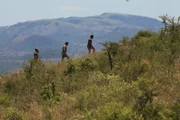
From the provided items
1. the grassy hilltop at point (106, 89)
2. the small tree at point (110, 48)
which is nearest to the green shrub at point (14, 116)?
the grassy hilltop at point (106, 89)

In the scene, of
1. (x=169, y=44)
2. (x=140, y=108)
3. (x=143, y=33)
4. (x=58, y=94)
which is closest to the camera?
(x=140, y=108)

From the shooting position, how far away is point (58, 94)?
42.2 feet

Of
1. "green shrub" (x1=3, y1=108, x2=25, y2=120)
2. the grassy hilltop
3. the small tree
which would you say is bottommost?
"green shrub" (x1=3, y1=108, x2=25, y2=120)

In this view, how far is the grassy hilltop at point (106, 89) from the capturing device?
7.56 metres

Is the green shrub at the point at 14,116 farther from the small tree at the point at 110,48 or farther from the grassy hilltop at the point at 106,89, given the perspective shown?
the small tree at the point at 110,48

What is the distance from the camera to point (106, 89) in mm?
9992

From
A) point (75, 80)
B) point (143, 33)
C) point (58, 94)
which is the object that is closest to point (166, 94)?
point (58, 94)

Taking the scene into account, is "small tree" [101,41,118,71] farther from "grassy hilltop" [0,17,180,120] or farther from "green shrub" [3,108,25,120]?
"green shrub" [3,108,25,120]

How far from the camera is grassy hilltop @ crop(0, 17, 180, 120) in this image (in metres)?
7.56

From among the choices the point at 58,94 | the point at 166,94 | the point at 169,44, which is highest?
the point at 169,44

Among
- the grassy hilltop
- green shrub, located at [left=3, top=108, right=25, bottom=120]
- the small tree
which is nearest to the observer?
the grassy hilltop

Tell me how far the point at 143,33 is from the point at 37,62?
425 inches

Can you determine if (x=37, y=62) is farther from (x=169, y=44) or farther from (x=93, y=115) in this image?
(x=93, y=115)

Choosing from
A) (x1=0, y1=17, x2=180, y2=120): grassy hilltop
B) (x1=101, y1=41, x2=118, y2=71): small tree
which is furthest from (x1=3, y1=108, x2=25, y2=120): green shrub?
(x1=101, y1=41, x2=118, y2=71): small tree
